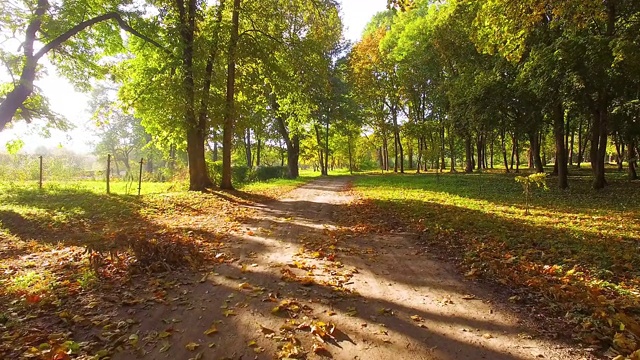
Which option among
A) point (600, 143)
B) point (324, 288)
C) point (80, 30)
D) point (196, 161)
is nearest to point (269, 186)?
point (196, 161)

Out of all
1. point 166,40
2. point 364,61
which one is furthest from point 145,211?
point 364,61

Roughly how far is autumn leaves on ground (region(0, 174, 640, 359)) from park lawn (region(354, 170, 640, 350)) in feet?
0.09

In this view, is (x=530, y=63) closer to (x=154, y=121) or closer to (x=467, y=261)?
(x=467, y=261)

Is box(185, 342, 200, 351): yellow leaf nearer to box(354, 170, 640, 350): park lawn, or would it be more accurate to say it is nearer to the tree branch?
box(354, 170, 640, 350): park lawn

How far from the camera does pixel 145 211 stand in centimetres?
1105

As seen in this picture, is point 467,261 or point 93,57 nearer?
point 467,261

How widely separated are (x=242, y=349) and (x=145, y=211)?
29.9ft

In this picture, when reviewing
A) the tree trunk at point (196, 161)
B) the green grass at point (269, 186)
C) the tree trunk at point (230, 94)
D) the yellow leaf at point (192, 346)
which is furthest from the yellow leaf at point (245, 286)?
the green grass at point (269, 186)

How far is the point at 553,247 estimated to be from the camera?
6344 millimetres

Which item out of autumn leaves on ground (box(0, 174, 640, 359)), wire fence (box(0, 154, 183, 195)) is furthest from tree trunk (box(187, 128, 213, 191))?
autumn leaves on ground (box(0, 174, 640, 359))

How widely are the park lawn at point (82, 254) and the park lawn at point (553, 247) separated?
177 inches

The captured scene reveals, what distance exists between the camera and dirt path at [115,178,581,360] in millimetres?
3312

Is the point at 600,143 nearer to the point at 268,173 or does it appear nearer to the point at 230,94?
the point at 230,94

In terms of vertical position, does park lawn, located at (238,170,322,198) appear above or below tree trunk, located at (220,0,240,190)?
below
